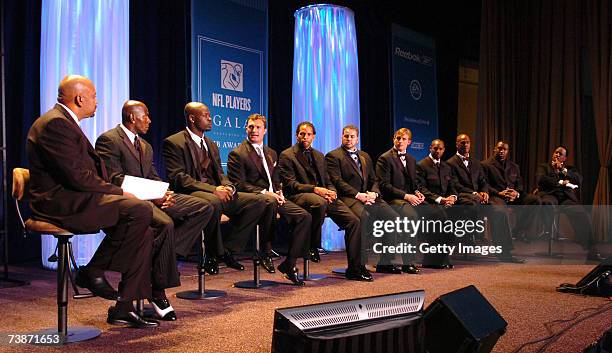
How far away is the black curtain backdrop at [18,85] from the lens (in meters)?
5.71

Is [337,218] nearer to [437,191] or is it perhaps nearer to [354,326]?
[437,191]

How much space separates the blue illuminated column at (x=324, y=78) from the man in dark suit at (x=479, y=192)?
161cm

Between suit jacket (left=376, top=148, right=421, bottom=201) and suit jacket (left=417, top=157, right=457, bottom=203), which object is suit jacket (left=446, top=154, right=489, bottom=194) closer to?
suit jacket (left=417, top=157, right=457, bottom=203)

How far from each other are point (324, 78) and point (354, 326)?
6.17 metres

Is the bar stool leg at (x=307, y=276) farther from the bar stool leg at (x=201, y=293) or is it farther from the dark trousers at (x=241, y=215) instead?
the bar stool leg at (x=201, y=293)

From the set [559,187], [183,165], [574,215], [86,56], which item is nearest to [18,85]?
[86,56]

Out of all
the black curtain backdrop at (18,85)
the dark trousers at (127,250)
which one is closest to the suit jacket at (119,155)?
the dark trousers at (127,250)

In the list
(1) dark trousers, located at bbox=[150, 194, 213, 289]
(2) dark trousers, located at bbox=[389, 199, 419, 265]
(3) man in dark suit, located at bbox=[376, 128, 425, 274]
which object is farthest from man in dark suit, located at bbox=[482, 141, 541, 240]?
(1) dark trousers, located at bbox=[150, 194, 213, 289]

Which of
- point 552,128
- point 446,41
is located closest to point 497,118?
point 552,128

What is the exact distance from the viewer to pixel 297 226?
479 centimetres

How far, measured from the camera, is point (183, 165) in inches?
171

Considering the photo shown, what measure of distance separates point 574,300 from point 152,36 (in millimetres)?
4718

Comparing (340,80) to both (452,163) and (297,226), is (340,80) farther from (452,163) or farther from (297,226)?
(297,226)

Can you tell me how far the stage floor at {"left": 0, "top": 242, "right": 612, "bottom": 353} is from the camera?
9.82 feet
